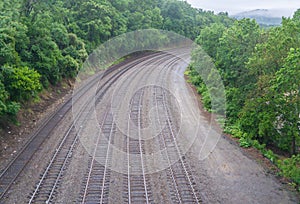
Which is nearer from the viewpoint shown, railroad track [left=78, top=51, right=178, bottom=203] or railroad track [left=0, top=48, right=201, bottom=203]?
railroad track [left=78, top=51, right=178, bottom=203]

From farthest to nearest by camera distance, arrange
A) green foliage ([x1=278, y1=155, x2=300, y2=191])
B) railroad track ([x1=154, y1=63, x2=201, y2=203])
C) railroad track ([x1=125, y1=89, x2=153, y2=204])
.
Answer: green foliage ([x1=278, y1=155, x2=300, y2=191]) < railroad track ([x1=154, y1=63, x2=201, y2=203]) < railroad track ([x1=125, y1=89, x2=153, y2=204])

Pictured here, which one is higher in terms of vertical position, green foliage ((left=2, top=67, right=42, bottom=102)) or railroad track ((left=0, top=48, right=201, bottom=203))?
green foliage ((left=2, top=67, right=42, bottom=102))

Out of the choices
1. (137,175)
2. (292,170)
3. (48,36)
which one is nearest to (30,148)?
(137,175)

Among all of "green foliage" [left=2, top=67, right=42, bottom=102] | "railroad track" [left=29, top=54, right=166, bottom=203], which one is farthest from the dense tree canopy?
"green foliage" [left=2, top=67, right=42, bottom=102]

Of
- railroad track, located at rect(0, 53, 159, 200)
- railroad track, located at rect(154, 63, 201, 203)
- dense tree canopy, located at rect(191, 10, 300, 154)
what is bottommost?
railroad track, located at rect(154, 63, 201, 203)

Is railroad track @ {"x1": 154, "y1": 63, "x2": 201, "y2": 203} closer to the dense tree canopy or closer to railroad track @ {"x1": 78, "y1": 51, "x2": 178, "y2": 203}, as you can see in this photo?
railroad track @ {"x1": 78, "y1": 51, "x2": 178, "y2": 203}

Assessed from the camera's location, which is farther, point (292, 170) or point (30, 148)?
point (30, 148)

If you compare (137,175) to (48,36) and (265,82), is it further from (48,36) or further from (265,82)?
(48,36)

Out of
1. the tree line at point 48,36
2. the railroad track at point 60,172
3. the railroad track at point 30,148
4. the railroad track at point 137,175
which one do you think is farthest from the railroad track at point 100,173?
the tree line at point 48,36

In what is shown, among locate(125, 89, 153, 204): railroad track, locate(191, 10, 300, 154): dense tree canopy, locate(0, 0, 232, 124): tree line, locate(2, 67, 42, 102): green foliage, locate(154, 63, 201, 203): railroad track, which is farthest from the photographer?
locate(0, 0, 232, 124): tree line
